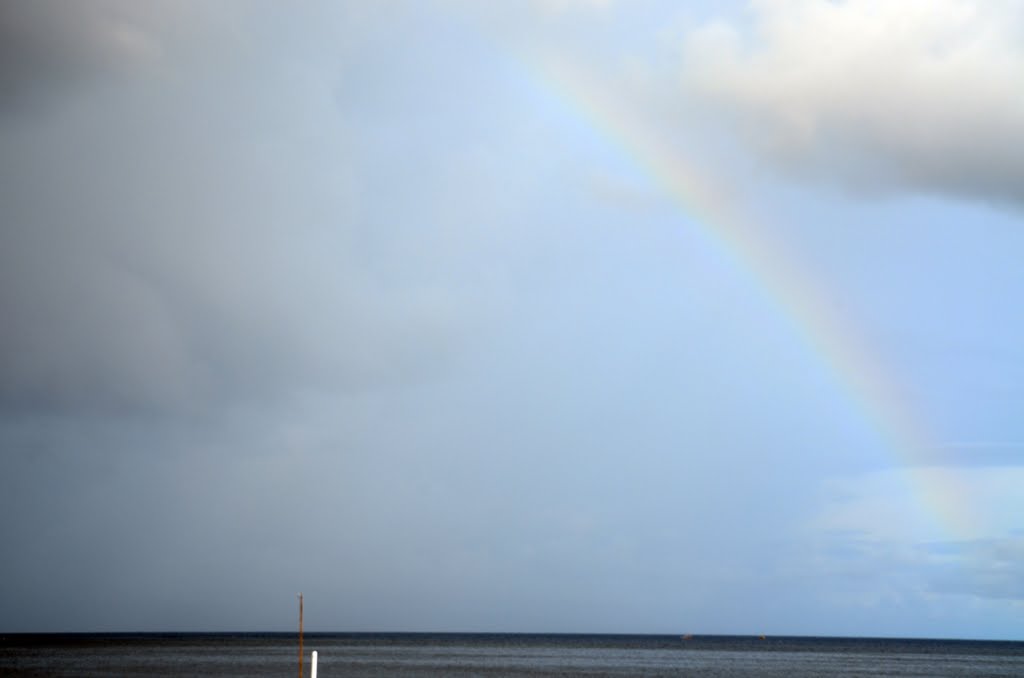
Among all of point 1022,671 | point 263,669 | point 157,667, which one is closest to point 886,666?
point 1022,671

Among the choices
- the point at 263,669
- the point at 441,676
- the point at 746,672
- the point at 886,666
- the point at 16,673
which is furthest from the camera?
the point at 886,666

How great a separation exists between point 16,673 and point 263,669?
77.8 ft

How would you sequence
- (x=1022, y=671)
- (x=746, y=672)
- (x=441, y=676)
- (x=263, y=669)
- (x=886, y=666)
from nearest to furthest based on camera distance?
1. (x=441, y=676)
2. (x=263, y=669)
3. (x=746, y=672)
4. (x=1022, y=671)
5. (x=886, y=666)

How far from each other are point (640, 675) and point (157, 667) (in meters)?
48.9

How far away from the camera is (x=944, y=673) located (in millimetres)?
129625

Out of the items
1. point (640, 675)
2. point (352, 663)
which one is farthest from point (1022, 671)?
point (352, 663)

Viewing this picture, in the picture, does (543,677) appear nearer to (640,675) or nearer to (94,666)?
(640,675)

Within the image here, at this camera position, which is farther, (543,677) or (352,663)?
(352,663)

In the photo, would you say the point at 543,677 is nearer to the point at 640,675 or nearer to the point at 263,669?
the point at 640,675

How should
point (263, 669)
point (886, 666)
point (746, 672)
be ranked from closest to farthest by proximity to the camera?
point (263, 669), point (746, 672), point (886, 666)

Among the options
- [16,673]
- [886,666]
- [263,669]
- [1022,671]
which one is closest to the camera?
[16,673]

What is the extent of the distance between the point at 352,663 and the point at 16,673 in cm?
3745

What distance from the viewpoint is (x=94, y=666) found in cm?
11544

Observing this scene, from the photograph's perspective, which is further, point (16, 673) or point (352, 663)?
point (352, 663)
